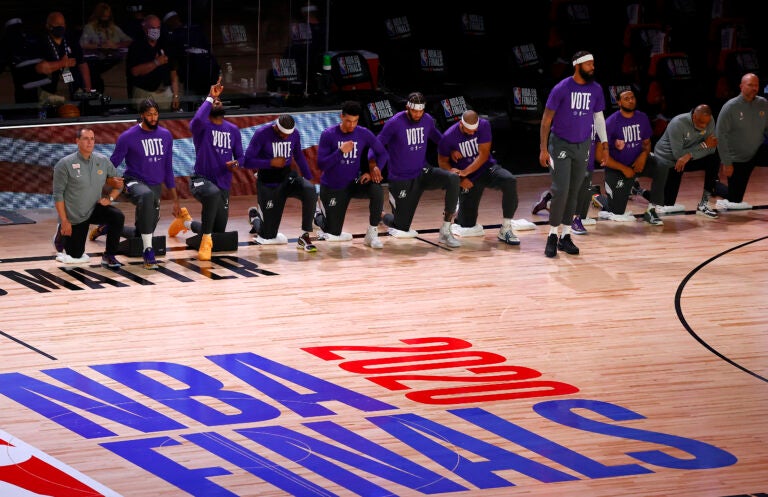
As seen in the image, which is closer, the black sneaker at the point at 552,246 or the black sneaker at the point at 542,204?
the black sneaker at the point at 552,246

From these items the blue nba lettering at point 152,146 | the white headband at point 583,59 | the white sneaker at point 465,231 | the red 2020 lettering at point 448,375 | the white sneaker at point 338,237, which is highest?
the white headband at point 583,59

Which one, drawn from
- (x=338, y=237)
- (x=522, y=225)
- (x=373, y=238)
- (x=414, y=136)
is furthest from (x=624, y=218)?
(x=338, y=237)

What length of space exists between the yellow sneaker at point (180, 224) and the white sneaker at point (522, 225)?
11.3ft

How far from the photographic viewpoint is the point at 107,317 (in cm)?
1034

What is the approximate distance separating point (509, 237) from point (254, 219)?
8.47ft

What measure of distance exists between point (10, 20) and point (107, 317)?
5.09m

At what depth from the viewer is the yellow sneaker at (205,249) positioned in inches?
483

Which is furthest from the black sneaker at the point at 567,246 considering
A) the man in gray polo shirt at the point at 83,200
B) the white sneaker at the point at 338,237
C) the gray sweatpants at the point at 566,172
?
the man in gray polo shirt at the point at 83,200

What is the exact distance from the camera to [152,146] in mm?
12258

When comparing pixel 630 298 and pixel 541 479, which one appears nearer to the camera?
pixel 541 479

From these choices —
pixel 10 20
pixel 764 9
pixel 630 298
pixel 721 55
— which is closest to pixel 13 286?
pixel 10 20

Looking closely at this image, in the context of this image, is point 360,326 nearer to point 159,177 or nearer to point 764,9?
point 159,177

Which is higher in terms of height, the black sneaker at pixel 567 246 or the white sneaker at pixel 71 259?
the black sneaker at pixel 567 246

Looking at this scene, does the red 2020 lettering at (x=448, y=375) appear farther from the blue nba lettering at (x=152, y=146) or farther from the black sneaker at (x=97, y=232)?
the black sneaker at (x=97, y=232)
